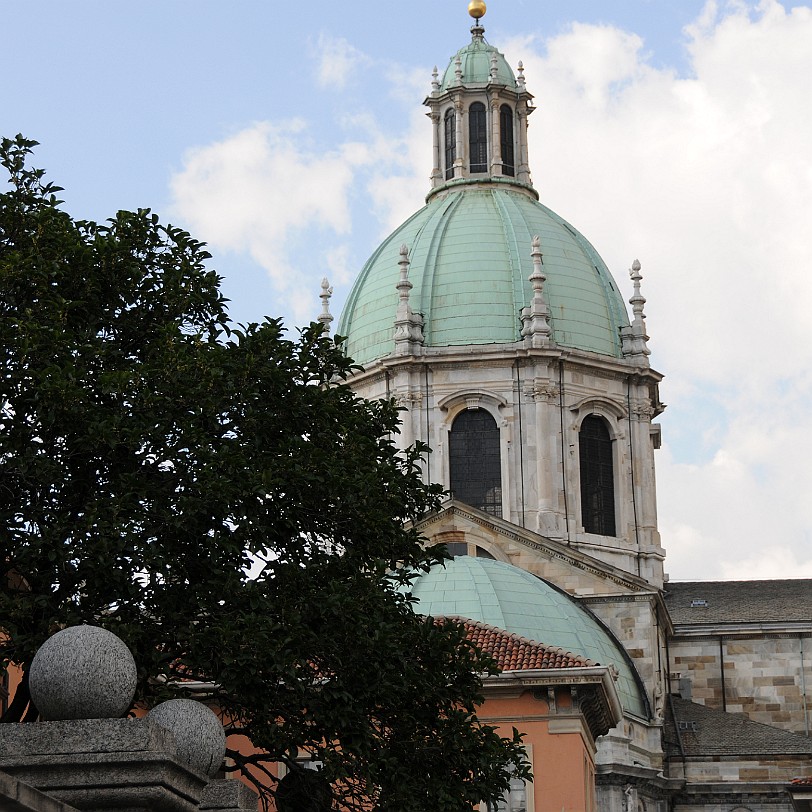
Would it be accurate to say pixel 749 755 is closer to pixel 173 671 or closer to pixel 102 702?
pixel 173 671

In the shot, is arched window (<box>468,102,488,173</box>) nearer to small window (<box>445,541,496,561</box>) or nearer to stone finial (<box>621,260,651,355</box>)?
stone finial (<box>621,260,651,355</box>)

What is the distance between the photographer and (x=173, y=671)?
67.2ft

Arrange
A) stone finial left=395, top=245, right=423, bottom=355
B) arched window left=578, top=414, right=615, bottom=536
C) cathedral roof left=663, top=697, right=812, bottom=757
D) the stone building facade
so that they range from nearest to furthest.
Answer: cathedral roof left=663, top=697, right=812, bottom=757, the stone building facade, arched window left=578, top=414, right=615, bottom=536, stone finial left=395, top=245, right=423, bottom=355

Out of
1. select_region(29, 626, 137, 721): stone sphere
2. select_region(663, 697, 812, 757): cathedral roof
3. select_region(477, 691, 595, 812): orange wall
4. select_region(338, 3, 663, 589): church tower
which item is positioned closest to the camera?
select_region(29, 626, 137, 721): stone sphere

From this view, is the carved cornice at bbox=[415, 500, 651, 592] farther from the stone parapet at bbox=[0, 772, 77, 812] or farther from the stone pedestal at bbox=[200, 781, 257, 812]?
the stone parapet at bbox=[0, 772, 77, 812]

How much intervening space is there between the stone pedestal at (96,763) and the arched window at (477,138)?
51951 mm

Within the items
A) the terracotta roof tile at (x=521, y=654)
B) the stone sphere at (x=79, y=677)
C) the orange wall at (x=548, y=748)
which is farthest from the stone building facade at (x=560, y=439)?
the stone sphere at (x=79, y=677)

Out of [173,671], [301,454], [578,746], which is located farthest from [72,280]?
[578,746]

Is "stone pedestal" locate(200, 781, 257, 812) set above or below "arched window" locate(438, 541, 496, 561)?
below

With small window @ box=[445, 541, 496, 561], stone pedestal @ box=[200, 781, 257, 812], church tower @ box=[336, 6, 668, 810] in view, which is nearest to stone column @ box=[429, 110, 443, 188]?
church tower @ box=[336, 6, 668, 810]

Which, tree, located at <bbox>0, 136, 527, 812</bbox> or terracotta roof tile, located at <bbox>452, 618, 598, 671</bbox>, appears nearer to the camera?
tree, located at <bbox>0, 136, 527, 812</bbox>

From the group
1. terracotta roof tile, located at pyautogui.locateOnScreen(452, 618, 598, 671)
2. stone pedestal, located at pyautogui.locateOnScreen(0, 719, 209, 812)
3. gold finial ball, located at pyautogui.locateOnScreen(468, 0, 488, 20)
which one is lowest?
stone pedestal, located at pyautogui.locateOnScreen(0, 719, 209, 812)

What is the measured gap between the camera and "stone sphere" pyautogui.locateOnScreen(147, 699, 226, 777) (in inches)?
473

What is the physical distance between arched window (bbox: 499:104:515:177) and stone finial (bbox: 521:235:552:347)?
568cm
